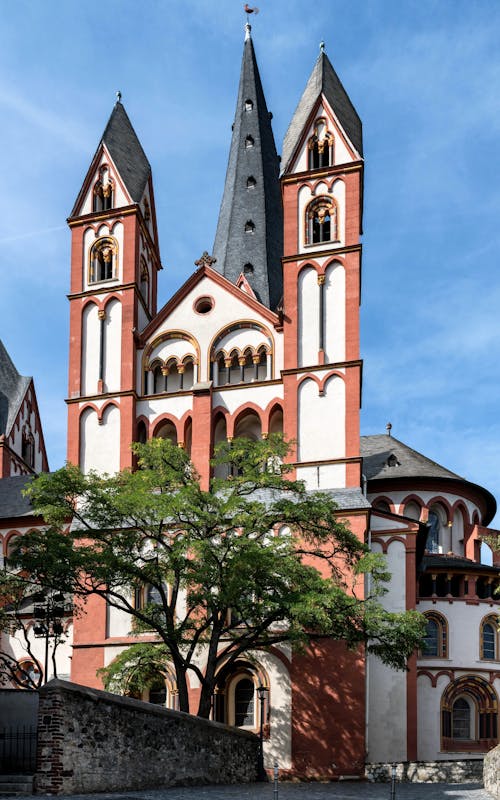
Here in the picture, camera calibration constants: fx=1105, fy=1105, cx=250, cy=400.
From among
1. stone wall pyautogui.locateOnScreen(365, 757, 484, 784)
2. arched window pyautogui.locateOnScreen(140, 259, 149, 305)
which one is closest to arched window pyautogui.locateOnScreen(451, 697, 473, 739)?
stone wall pyautogui.locateOnScreen(365, 757, 484, 784)

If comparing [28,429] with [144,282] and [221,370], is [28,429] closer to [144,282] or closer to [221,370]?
[144,282]

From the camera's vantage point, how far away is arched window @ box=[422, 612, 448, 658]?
45.0 meters

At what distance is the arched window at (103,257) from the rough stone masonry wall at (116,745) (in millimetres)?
22863

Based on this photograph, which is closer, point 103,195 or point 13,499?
point 103,195

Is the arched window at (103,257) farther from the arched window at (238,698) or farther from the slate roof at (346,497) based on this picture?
the arched window at (238,698)

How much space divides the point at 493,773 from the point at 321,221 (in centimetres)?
2392

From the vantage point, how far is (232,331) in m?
42.8

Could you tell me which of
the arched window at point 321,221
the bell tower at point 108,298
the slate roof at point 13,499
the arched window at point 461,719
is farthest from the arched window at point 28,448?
the arched window at point 461,719

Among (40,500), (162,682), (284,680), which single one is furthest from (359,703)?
(40,500)

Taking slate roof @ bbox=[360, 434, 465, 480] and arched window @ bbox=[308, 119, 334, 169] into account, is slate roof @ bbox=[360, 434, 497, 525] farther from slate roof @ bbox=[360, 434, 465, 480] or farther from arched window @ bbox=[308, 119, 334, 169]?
arched window @ bbox=[308, 119, 334, 169]

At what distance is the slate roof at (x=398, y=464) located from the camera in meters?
48.3

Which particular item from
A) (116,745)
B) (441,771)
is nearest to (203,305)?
(441,771)

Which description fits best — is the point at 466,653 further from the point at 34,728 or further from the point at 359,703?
the point at 34,728

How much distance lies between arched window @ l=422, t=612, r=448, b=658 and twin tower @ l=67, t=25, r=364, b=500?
9.94m
